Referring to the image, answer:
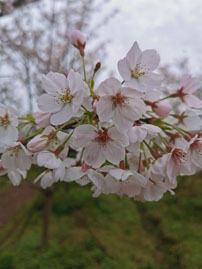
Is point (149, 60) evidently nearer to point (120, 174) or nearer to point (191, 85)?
point (191, 85)

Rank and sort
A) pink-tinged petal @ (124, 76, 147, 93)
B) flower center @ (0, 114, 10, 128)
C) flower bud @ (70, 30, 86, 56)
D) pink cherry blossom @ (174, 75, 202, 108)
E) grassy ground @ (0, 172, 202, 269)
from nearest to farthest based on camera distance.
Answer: pink-tinged petal @ (124, 76, 147, 93) → flower center @ (0, 114, 10, 128) → pink cherry blossom @ (174, 75, 202, 108) → flower bud @ (70, 30, 86, 56) → grassy ground @ (0, 172, 202, 269)

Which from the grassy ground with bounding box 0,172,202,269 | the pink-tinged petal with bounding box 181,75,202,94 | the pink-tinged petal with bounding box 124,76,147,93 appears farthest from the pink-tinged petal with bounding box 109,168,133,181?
the grassy ground with bounding box 0,172,202,269

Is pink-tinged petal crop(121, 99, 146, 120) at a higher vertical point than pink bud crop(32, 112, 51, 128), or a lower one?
higher

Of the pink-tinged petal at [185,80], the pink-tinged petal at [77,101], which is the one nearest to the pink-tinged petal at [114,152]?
the pink-tinged petal at [77,101]

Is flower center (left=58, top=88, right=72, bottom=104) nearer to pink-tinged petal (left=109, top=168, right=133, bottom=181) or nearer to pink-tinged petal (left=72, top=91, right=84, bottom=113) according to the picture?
pink-tinged petal (left=72, top=91, right=84, bottom=113)

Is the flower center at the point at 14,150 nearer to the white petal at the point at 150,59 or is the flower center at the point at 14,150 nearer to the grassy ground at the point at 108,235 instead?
the white petal at the point at 150,59

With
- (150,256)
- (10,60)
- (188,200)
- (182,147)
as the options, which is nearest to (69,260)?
(150,256)

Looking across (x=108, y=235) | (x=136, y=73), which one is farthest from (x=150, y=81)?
(x=108, y=235)
